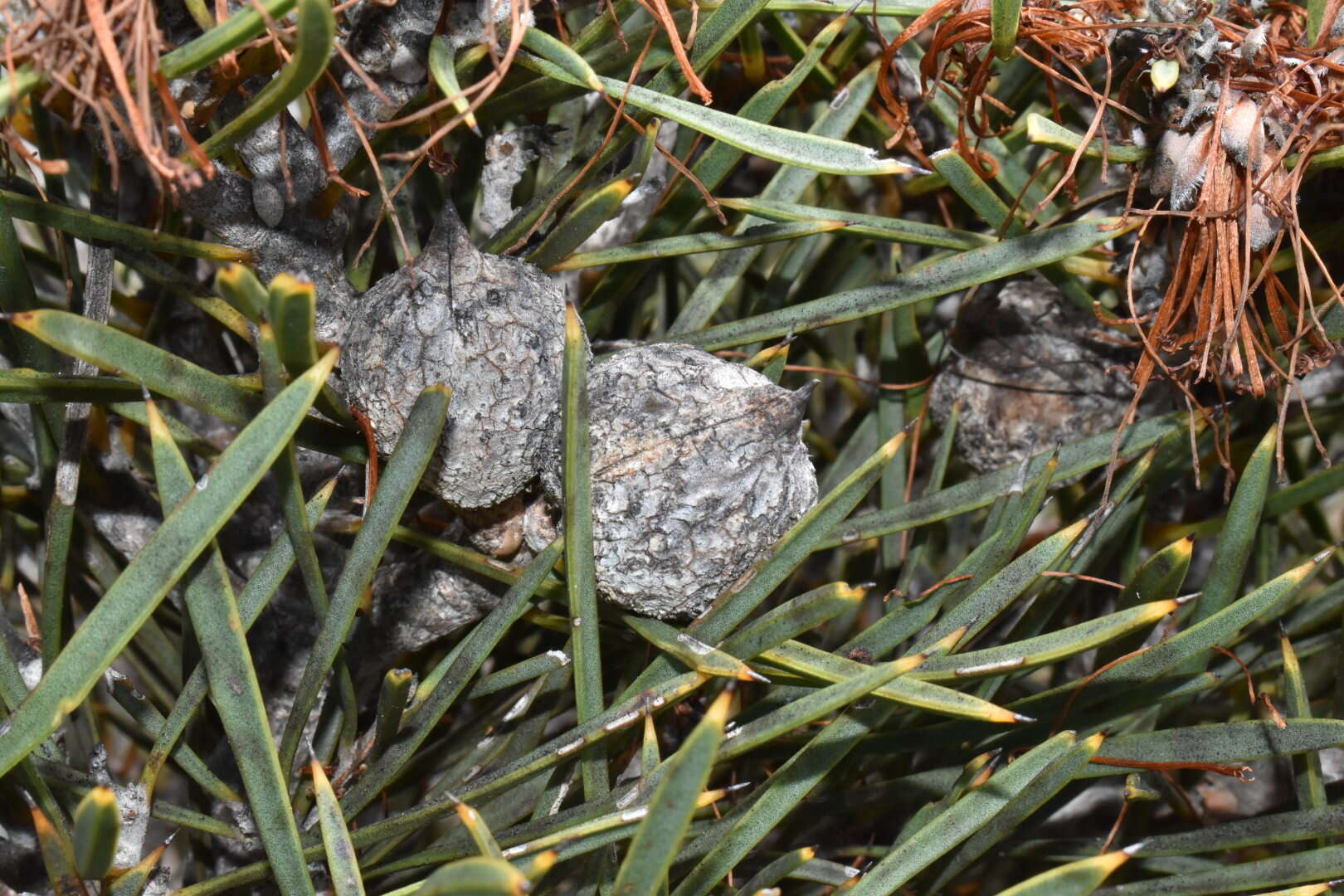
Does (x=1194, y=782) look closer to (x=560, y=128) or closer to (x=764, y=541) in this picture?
(x=764, y=541)

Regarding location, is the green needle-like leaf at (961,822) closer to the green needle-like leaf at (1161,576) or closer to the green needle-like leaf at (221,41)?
the green needle-like leaf at (1161,576)

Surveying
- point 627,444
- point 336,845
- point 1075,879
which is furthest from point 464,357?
point 1075,879

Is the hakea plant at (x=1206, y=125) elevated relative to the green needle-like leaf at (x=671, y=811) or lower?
elevated

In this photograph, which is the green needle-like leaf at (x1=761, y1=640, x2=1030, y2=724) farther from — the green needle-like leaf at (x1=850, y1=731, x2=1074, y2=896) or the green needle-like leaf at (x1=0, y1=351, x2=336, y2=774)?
the green needle-like leaf at (x1=0, y1=351, x2=336, y2=774)

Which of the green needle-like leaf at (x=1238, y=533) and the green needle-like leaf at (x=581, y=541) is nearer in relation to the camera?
the green needle-like leaf at (x=581, y=541)

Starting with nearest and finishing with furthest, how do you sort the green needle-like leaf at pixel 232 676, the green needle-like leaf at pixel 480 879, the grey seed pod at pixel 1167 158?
1. the green needle-like leaf at pixel 480 879
2. the green needle-like leaf at pixel 232 676
3. the grey seed pod at pixel 1167 158

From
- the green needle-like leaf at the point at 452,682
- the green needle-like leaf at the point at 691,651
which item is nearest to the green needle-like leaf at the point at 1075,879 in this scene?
the green needle-like leaf at the point at 691,651

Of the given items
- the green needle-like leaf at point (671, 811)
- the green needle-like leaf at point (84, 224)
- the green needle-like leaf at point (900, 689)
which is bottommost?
the green needle-like leaf at point (900, 689)

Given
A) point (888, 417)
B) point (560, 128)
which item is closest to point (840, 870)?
point (888, 417)
